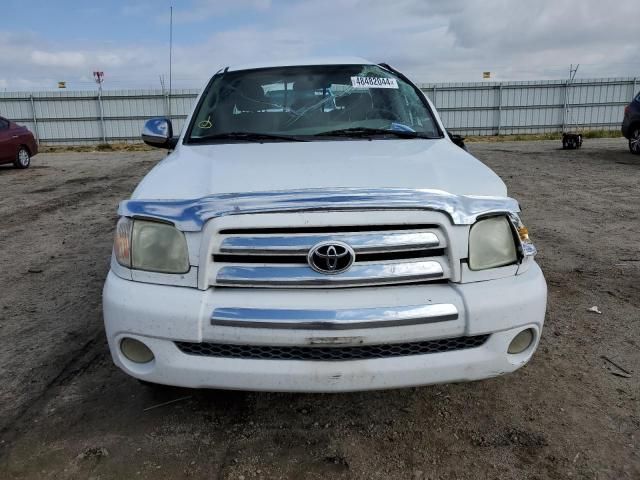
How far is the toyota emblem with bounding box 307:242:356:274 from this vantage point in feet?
6.76

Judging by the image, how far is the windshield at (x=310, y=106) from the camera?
3287 mm

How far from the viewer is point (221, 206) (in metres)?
2.10

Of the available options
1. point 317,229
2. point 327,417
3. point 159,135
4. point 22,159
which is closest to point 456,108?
point 22,159

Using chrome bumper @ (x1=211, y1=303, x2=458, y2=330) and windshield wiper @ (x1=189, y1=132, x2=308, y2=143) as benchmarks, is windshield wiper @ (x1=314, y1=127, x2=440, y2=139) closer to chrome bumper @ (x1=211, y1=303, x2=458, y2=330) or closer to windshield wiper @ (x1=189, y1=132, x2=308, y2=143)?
windshield wiper @ (x1=189, y1=132, x2=308, y2=143)

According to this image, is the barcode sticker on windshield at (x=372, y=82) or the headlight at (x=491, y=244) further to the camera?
the barcode sticker on windshield at (x=372, y=82)

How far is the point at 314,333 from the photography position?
199cm

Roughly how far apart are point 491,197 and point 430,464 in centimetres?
115

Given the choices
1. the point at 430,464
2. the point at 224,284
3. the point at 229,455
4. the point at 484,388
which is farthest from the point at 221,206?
the point at 484,388

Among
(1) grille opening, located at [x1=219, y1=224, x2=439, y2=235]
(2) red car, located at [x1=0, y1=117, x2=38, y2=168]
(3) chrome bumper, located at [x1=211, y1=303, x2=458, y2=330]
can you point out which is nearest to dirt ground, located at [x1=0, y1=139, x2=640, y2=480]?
(3) chrome bumper, located at [x1=211, y1=303, x2=458, y2=330]

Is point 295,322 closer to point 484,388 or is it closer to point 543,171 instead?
point 484,388

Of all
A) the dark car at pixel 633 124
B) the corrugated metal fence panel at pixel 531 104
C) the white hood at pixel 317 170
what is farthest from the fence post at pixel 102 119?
the white hood at pixel 317 170

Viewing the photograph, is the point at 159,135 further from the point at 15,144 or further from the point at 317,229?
the point at 15,144

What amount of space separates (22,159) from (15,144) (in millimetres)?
639

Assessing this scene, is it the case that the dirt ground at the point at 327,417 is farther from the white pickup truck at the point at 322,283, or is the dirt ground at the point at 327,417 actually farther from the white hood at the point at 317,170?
the white hood at the point at 317,170
